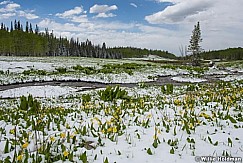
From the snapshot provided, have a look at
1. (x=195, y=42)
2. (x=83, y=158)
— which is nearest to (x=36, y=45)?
(x=195, y=42)

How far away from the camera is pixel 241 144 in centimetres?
480

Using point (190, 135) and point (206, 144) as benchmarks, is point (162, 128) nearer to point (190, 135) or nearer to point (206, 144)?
point (190, 135)

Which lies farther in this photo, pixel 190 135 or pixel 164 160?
pixel 190 135

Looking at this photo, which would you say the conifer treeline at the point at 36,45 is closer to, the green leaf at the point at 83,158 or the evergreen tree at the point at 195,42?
the evergreen tree at the point at 195,42

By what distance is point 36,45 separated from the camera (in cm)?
8694

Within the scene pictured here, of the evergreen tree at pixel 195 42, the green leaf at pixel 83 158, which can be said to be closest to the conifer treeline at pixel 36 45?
the evergreen tree at pixel 195 42

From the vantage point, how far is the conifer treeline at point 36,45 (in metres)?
81.9

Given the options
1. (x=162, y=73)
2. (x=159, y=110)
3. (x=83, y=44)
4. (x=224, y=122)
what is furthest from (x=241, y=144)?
(x=83, y=44)

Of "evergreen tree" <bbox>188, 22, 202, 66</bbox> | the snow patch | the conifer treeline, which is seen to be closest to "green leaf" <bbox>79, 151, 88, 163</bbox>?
the snow patch

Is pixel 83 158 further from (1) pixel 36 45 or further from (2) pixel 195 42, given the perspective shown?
(1) pixel 36 45

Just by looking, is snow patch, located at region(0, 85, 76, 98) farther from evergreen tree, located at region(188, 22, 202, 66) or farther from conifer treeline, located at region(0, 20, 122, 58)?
conifer treeline, located at region(0, 20, 122, 58)

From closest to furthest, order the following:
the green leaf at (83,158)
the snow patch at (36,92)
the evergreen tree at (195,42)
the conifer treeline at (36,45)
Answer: the green leaf at (83,158)
the snow patch at (36,92)
the evergreen tree at (195,42)
the conifer treeline at (36,45)

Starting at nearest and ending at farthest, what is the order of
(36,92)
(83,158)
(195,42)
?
(83,158) → (36,92) → (195,42)

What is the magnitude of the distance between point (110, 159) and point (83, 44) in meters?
132
